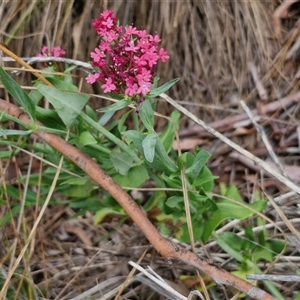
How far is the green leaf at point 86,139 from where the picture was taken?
3.17 ft

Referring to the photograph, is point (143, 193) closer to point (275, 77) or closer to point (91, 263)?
point (91, 263)

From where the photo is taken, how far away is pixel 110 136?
3.22 feet

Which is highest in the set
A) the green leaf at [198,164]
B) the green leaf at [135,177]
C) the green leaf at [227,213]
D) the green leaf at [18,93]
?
the green leaf at [18,93]

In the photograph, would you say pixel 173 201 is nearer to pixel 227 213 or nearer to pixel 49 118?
pixel 227 213

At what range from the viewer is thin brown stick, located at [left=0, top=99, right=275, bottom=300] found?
3.16 feet

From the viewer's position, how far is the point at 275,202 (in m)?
1.17

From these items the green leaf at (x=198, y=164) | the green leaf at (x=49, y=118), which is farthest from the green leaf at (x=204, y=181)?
the green leaf at (x=49, y=118)

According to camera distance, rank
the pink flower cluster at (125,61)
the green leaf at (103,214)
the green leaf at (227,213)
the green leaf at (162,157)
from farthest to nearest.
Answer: the green leaf at (103,214)
the green leaf at (227,213)
the green leaf at (162,157)
the pink flower cluster at (125,61)

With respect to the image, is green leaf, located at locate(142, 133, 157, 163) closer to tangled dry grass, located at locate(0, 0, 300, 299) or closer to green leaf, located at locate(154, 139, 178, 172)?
green leaf, located at locate(154, 139, 178, 172)

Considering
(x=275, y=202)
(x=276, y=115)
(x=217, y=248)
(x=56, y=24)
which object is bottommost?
(x=217, y=248)

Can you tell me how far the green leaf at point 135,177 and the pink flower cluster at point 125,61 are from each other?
232 millimetres

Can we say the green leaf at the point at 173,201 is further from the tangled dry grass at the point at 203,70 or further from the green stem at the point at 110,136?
the tangled dry grass at the point at 203,70

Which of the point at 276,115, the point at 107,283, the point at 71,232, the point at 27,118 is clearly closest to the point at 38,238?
the point at 71,232

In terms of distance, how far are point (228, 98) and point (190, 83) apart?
12 cm
